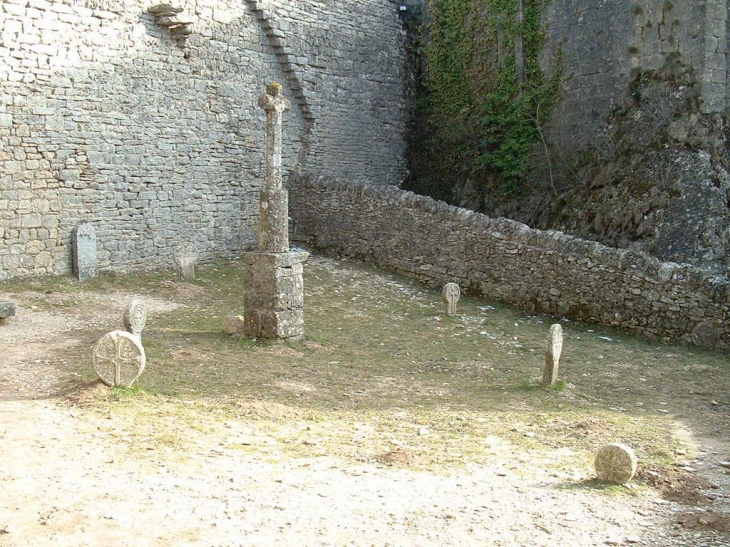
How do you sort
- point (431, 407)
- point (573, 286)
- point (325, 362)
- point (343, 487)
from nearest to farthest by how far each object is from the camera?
point (343, 487) → point (431, 407) → point (325, 362) → point (573, 286)

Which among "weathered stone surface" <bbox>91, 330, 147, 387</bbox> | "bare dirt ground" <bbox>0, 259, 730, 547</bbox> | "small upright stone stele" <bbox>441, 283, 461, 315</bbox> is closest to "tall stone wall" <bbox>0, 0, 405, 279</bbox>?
"small upright stone stele" <bbox>441, 283, 461, 315</bbox>

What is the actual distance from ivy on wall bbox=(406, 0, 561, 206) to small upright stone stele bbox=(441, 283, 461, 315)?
18.9 feet

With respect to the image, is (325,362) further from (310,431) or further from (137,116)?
(137,116)

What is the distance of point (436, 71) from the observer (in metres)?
19.2

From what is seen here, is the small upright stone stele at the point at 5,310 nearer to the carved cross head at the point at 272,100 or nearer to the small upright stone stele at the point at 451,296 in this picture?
the carved cross head at the point at 272,100

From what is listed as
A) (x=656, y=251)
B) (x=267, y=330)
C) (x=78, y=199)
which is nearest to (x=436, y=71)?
(x=656, y=251)

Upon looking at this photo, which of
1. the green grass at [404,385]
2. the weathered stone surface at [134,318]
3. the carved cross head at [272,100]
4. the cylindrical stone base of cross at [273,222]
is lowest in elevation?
the green grass at [404,385]

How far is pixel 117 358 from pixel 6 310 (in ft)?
11.7

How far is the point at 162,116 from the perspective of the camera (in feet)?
46.4

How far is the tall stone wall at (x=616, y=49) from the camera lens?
1461 cm

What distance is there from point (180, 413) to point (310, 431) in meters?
1.13

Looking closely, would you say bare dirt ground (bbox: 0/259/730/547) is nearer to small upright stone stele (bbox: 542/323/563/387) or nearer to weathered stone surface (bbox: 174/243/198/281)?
small upright stone stele (bbox: 542/323/563/387)

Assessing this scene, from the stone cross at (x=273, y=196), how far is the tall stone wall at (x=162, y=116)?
4.15 m

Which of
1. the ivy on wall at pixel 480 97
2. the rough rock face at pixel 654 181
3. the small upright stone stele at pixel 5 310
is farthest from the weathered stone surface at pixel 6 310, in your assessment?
the ivy on wall at pixel 480 97
